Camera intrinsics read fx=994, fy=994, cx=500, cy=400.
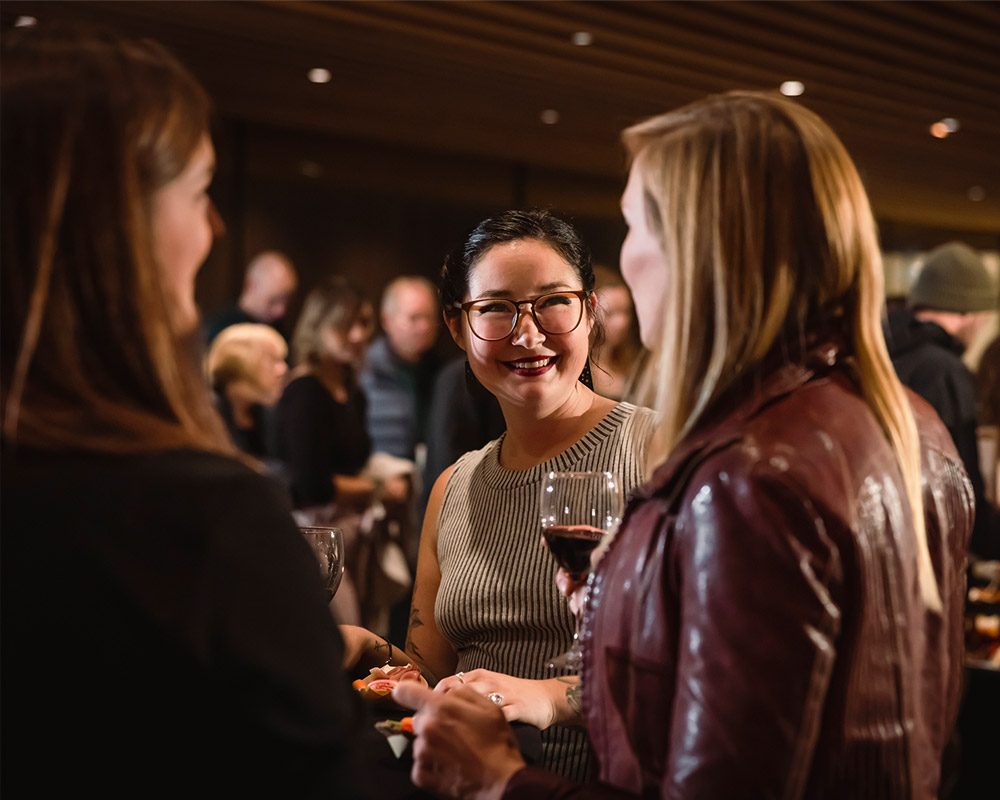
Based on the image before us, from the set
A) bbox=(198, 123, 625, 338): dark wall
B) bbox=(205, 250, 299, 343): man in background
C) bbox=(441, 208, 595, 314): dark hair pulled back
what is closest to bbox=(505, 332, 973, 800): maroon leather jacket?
bbox=(441, 208, 595, 314): dark hair pulled back

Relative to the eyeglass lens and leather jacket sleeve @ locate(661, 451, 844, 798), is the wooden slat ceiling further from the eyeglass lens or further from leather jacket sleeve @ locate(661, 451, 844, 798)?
leather jacket sleeve @ locate(661, 451, 844, 798)

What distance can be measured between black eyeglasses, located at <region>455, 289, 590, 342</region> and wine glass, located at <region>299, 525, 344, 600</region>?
0.55 metres

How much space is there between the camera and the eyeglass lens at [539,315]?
1.88 meters

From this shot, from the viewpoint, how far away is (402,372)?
18.4 ft

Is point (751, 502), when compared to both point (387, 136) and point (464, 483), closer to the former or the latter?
point (464, 483)

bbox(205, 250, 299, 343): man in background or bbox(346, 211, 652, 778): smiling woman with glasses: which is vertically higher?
bbox(205, 250, 299, 343): man in background

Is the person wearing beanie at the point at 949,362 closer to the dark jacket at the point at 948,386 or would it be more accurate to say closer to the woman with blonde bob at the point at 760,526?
the dark jacket at the point at 948,386

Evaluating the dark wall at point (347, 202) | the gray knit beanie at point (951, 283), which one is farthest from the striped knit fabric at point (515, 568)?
the dark wall at point (347, 202)

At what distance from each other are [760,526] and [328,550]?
77cm

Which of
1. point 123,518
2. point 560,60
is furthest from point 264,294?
point 123,518

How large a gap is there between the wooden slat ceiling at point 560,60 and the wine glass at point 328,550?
11.2 ft

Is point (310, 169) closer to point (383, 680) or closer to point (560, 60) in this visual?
point (560, 60)

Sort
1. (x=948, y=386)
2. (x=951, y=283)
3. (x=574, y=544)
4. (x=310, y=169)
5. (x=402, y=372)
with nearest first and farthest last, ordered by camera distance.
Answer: (x=574, y=544) → (x=948, y=386) → (x=951, y=283) → (x=402, y=372) → (x=310, y=169)

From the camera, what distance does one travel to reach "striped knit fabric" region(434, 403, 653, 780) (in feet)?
5.49
